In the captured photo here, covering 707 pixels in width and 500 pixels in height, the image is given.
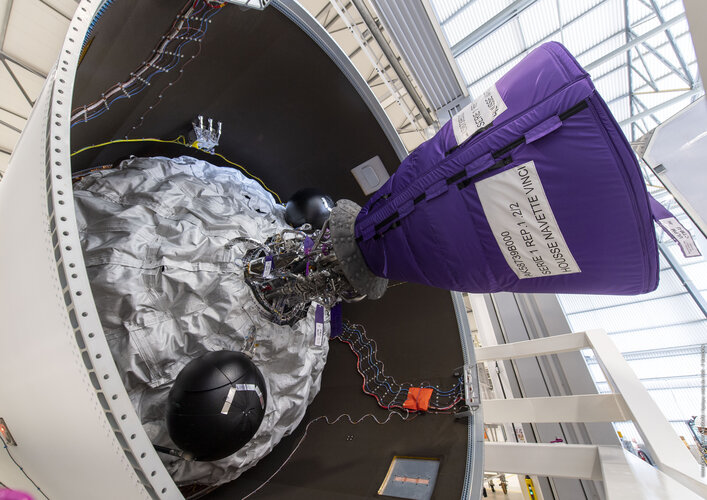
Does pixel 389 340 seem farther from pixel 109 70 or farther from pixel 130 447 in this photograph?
pixel 109 70

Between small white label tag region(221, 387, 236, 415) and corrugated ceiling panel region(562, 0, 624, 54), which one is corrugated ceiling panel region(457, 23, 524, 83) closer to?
corrugated ceiling panel region(562, 0, 624, 54)

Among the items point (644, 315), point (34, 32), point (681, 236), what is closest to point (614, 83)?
point (644, 315)

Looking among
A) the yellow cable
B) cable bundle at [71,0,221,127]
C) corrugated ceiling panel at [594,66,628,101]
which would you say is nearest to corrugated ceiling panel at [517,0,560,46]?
corrugated ceiling panel at [594,66,628,101]

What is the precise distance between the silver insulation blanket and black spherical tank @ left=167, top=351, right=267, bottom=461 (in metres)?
0.28

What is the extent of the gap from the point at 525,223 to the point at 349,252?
27.9 inches

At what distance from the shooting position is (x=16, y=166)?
3.72 feet

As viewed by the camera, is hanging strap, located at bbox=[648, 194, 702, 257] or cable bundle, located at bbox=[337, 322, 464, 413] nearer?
hanging strap, located at bbox=[648, 194, 702, 257]

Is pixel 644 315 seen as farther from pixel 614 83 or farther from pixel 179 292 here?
pixel 179 292

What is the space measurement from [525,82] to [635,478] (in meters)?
1.33

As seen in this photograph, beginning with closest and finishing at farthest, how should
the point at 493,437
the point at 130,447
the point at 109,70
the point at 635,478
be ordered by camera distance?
the point at 130,447 → the point at 635,478 → the point at 109,70 → the point at 493,437

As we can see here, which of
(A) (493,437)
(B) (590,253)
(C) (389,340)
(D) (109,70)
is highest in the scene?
(D) (109,70)

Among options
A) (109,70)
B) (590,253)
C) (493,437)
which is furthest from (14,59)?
(493,437)

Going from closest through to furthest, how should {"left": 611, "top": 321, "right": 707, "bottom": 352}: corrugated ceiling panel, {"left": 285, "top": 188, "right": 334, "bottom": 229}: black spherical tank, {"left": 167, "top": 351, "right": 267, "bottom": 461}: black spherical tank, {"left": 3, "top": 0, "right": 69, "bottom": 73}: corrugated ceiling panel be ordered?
{"left": 167, "top": 351, "right": 267, "bottom": 461}: black spherical tank < {"left": 285, "top": 188, "right": 334, "bottom": 229}: black spherical tank < {"left": 3, "top": 0, "right": 69, "bottom": 73}: corrugated ceiling panel < {"left": 611, "top": 321, "right": 707, "bottom": 352}: corrugated ceiling panel

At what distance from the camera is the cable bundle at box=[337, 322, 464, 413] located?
165 centimetres
